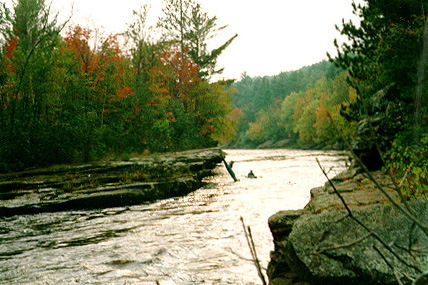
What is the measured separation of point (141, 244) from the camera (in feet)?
26.4

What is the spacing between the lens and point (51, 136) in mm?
16609

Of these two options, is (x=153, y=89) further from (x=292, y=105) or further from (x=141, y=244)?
(x=292, y=105)

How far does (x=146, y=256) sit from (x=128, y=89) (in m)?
18.5

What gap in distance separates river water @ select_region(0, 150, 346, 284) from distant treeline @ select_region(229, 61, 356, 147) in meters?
26.9

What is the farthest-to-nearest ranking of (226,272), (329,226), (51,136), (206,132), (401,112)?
(206,132), (51,136), (401,112), (226,272), (329,226)

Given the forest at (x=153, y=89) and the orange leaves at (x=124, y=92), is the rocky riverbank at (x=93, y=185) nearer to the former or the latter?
the forest at (x=153, y=89)

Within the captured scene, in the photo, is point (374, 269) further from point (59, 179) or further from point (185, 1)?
point (185, 1)

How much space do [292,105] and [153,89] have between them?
222 feet

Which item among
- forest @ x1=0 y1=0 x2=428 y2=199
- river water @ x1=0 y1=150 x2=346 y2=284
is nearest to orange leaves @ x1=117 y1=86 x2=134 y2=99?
forest @ x1=0 y1=0 x2=428 y2=199

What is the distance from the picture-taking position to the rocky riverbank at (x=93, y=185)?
11391mm

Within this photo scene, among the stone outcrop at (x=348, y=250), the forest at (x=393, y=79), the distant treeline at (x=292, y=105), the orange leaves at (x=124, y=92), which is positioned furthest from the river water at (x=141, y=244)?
the distant treeline at (x=292, y=105)

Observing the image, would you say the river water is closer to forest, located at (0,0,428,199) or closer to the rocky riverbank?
the rocky riverbank

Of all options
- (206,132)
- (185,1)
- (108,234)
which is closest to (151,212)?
(108,234)

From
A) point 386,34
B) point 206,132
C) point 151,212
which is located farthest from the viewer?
point 206,132
